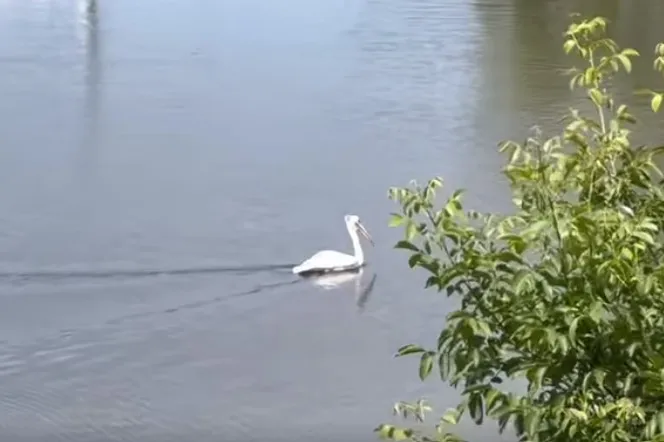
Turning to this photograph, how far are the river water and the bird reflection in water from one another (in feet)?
0.04

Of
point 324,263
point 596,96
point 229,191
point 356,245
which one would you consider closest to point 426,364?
point 596,96

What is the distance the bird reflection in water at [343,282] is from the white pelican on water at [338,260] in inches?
0.8

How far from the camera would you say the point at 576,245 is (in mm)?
1836

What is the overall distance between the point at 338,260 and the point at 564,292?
3.29 m

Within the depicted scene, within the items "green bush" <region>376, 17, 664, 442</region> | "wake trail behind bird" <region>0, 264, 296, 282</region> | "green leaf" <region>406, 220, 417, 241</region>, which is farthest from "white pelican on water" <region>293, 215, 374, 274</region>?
"green leaf" <region>406, 220, 417, 241</region>

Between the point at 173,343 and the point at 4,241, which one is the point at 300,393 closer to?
the point at 173,343

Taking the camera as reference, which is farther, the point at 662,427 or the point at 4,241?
the point at 4,241

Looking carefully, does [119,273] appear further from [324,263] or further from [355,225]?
[355,225]

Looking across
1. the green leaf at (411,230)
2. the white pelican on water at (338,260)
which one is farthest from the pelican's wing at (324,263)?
the green leaf at (411,230)

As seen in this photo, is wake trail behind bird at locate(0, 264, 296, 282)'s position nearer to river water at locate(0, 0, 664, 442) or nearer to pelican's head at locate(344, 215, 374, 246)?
river water at locate(0, 0, 664, 442)

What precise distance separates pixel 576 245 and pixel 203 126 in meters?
5.47

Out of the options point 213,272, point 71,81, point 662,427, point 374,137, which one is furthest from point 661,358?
point 71,81

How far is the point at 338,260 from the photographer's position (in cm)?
512

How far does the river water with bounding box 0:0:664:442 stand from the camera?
13.9 ft
